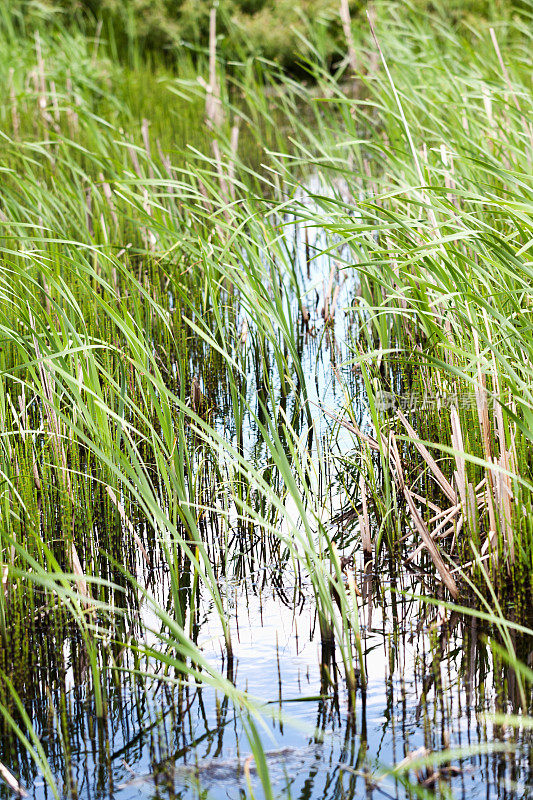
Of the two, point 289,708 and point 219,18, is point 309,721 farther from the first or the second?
point 219,18

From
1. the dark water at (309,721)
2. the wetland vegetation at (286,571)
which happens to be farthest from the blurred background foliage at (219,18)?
the dark water at (309,721)

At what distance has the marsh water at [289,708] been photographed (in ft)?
4.57

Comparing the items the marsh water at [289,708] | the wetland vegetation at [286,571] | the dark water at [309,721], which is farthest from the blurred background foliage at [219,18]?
the dark water at [309,721]

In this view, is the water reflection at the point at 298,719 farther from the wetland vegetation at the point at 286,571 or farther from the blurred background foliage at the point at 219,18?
the blurred background foliage at the point at 219,18

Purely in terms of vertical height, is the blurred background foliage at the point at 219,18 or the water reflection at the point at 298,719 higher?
the blurred background foliage at the point at 219,18

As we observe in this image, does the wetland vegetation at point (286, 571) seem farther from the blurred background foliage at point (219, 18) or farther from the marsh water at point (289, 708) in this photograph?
the blurred background foliage at point (219, 18)

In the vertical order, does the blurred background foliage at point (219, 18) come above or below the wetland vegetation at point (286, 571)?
above

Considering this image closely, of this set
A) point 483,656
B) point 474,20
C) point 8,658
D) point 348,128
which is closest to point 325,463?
point 483,656

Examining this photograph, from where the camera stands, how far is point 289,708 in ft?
5.13

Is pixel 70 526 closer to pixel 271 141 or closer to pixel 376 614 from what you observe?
pixel 376 614

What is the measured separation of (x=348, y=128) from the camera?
3371 millimetres

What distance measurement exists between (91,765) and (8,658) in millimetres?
296

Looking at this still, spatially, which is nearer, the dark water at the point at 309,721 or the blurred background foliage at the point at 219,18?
the dark water at the point at 309,721

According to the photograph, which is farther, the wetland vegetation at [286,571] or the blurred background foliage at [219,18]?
the blurred background foliage at [219,18]
